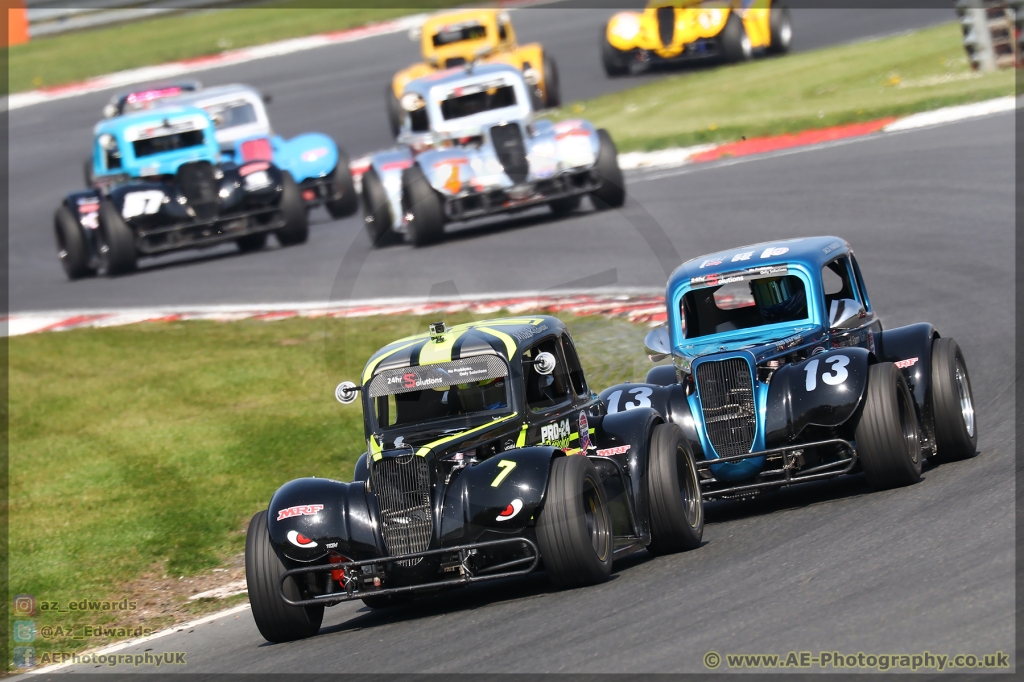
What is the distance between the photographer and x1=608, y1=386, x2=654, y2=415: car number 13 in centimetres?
961

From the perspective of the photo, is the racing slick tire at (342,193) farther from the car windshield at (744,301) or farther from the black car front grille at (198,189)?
the car windshield at (744,301)

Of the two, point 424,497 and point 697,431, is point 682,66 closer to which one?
point 697,431

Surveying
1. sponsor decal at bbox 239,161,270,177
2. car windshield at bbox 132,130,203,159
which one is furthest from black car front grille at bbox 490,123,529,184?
car windshield at bbox 132,130,203,159

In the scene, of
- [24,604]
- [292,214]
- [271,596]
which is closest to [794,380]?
[271,596]

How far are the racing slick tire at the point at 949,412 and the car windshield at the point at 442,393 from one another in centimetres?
306

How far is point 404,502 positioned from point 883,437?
295 centimetres

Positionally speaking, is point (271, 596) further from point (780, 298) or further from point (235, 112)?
point (235, 112)

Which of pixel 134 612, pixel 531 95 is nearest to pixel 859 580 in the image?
pixel 134 612

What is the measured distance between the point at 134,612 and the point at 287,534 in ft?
7.83

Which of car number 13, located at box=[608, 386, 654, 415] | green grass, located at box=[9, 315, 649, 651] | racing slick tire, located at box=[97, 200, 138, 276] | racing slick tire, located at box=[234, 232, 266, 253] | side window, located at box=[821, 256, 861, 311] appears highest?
side window, located at box=[821, 256, 861, 311]

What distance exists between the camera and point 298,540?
7551 millimetres

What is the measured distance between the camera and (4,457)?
1260 cm

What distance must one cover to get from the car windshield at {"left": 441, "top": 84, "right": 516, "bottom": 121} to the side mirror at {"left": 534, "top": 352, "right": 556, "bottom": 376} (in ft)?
42.8

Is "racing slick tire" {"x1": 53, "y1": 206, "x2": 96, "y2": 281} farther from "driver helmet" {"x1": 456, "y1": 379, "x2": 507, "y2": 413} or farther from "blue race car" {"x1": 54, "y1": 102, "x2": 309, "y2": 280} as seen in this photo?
"driver helmet" {"x1": 456, "y1": 379, "x2": 507, "y2": 413}
